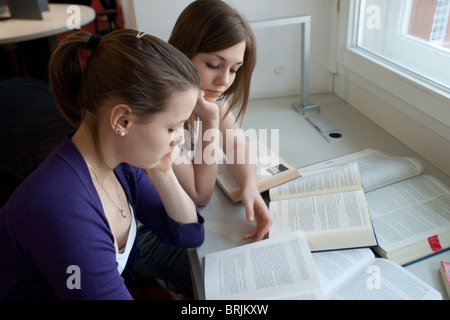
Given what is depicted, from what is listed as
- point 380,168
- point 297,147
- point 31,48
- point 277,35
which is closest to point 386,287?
point 380,168

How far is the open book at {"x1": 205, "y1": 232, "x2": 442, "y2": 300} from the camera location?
724 mm

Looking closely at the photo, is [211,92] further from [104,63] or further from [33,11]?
[33,11]

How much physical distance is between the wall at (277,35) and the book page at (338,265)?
1.15m

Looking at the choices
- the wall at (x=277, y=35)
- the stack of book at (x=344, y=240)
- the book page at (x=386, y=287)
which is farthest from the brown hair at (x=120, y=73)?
the wall at (x=277, y=35)

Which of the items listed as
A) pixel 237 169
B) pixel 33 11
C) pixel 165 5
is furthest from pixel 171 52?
pixel 33 11

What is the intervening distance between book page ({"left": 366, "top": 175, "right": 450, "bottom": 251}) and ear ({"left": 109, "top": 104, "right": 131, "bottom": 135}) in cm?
61

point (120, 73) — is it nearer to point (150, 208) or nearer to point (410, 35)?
point (150, 208)

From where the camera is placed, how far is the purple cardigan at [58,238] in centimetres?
65

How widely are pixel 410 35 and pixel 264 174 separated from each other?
847 millimetres

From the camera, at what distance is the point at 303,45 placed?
1568 mm

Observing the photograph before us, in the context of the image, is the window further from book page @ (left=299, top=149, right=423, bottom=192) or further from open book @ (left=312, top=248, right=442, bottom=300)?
open book @ (left=312, top=248, right=442, bottom=300)

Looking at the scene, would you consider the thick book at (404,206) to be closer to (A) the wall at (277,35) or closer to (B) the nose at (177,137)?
(B) the nose at (177,137)

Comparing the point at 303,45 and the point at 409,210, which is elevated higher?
the point at 303,45
